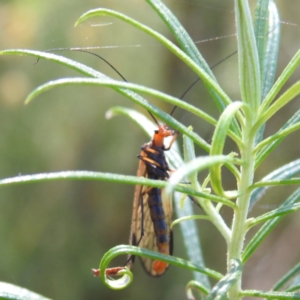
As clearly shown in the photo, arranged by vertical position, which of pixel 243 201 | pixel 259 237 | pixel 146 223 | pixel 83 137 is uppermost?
pixel 243 201

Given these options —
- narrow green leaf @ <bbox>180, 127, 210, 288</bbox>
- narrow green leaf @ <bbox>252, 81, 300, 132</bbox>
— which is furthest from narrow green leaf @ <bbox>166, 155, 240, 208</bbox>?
narrow green leaf @ <bbox>180, 127, 210, 288</bbox>

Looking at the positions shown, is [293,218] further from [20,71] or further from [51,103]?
[20,71]

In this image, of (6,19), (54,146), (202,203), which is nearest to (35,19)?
(6,19)

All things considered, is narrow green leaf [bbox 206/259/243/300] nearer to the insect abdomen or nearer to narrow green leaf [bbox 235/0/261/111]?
narrow green leaf [bbox 235/0/261/111]

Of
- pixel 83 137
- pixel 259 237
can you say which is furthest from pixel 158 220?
pixel 83 137

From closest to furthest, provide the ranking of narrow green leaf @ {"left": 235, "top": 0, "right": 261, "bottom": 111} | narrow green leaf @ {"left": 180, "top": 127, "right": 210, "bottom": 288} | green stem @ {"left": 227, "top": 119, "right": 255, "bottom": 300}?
1. narrow green leaf @ {"left": 235, "top": 0, "right": 261, "bottom": 111}
2. green stem @ {"left": 227, "top": 119, "right": 255, "bottom": 300}
3. narrow green leaf @ {"left": 180, "top": 127, "right": 210, "bottom": 288}

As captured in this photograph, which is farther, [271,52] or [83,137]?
[83,137]

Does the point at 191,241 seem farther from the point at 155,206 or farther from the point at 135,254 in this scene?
the point at 135,254
